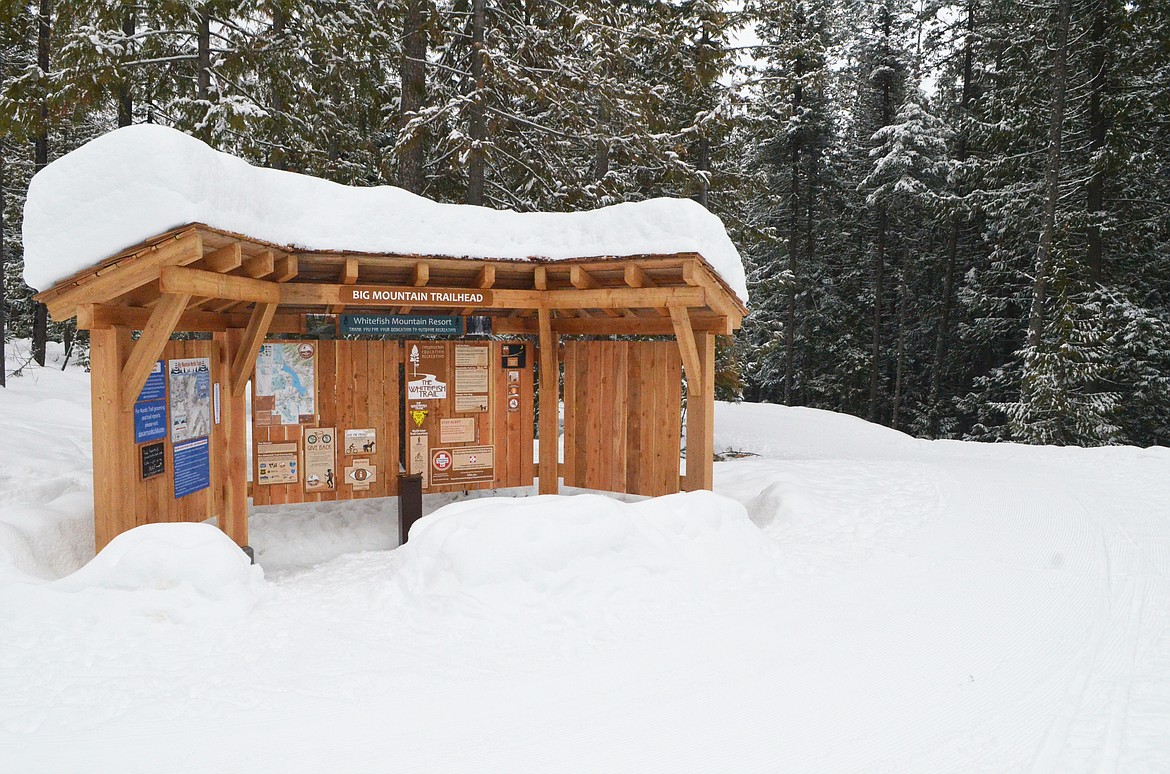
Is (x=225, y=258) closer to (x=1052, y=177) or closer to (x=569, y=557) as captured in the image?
(x=569, y=557)

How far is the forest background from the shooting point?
455 inches

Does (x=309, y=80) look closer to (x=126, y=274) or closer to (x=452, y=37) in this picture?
(x=452, y=37)

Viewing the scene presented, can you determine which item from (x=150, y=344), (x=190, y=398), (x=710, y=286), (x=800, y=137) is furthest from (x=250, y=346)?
(x=800, y=137)

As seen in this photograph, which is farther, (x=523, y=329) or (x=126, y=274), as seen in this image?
(x=523, y=329)

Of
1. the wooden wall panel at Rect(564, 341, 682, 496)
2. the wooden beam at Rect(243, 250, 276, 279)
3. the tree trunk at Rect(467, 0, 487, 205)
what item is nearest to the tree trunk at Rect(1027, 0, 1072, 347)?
the wooden wall panel at Rect(564, 341, 682, 496)

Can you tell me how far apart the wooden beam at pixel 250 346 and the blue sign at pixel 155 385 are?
0.98 m

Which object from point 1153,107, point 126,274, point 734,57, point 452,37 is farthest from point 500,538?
point 1153,107

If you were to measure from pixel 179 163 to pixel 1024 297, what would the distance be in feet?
77.4

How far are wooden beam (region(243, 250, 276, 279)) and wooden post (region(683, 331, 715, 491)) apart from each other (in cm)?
462

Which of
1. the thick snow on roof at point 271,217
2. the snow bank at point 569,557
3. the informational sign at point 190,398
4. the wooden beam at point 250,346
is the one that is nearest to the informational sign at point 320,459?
the wooden beam at point 250,346

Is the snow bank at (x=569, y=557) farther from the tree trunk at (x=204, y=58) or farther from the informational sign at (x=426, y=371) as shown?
the tree trunk at (x=204, y=58)

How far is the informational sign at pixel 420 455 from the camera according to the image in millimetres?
8953

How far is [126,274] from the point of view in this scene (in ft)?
17.8

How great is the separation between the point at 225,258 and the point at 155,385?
4.29ft
